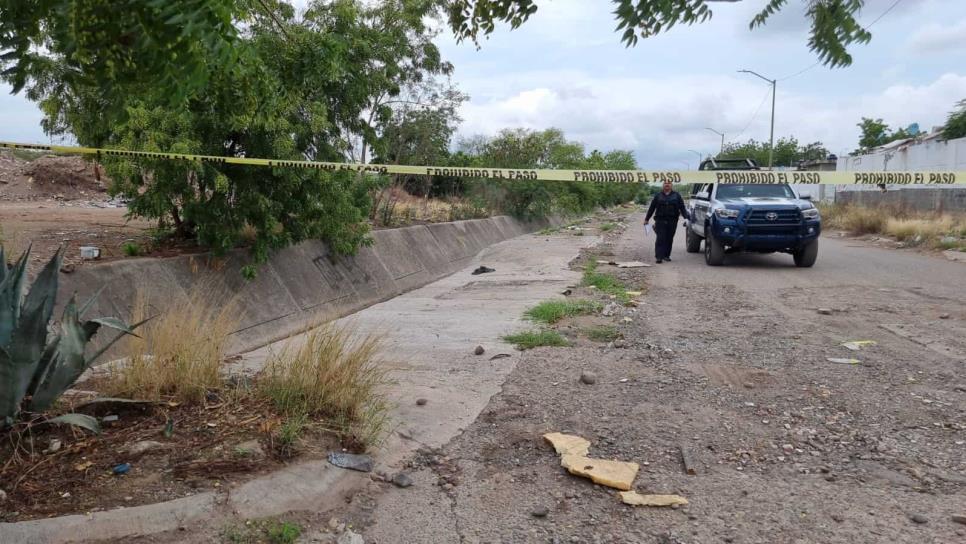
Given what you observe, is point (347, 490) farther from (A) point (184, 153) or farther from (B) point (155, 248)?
(B) point (155, 248)

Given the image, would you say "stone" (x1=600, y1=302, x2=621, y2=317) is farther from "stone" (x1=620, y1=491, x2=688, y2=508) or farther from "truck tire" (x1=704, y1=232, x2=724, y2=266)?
"truck tire" (x1=704, y1=232, x2=724, y2=266)

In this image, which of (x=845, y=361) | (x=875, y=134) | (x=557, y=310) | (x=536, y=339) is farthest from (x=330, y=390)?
(x=875, y=134)

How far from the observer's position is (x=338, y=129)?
1003 cm

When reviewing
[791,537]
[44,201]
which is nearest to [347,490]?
→ [791,537]

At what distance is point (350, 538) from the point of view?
125 inches

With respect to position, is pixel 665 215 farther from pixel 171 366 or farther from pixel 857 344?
pixel 171 366

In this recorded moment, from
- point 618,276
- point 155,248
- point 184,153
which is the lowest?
point 618,276

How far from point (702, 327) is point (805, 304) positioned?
228 centimetres

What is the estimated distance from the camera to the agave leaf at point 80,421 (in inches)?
138

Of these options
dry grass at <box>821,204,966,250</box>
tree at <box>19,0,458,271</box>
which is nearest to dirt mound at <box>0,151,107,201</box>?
tree at <box>19,0,458,271</box>

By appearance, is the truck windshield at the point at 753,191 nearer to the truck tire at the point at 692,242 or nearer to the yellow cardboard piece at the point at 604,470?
the truck tire at the point at 692,242

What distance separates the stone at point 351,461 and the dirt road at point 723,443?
0.12m

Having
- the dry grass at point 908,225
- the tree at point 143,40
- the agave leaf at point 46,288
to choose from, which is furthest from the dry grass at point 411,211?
the tree at point 143,40

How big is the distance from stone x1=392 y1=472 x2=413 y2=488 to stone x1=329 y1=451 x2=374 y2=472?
0.14 meters
